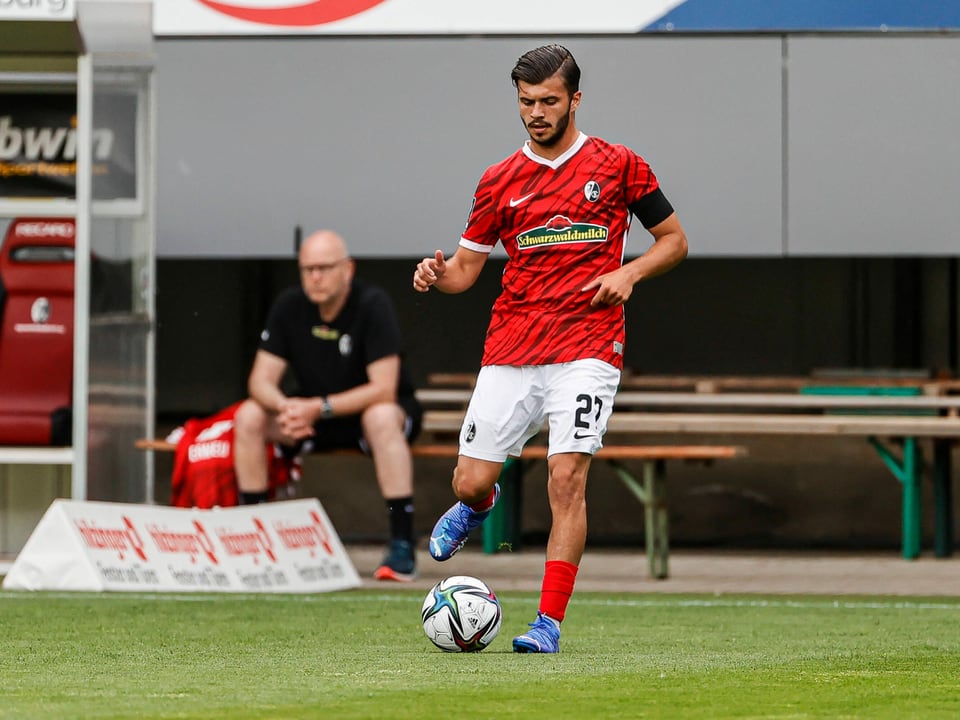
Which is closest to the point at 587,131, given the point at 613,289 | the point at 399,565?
the point at 399,565

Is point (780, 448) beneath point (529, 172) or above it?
beneath

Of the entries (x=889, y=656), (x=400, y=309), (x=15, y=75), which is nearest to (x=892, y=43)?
(x=400, y=309)

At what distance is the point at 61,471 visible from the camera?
945 cm

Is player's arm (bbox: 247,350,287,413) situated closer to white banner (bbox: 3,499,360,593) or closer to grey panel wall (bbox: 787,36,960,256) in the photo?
white banner (bbox: 3,499,360,593)

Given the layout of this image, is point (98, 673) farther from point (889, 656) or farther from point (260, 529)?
point (260, 529)

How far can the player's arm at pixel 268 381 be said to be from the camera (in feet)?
27.7

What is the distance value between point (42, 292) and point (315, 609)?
3075 mm

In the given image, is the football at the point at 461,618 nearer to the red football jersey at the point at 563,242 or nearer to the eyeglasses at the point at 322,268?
the red football jersey at the point at 563,242

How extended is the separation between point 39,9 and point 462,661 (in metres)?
4.20

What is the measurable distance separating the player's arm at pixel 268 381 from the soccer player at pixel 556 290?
2.81 metres

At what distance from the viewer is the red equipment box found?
932 cm

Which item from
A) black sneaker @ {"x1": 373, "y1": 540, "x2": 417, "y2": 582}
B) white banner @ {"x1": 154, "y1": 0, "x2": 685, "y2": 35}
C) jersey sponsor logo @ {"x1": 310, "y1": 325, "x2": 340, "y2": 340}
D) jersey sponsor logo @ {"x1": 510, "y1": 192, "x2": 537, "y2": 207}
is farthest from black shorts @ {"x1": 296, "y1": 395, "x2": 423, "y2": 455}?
jersey sponsor logo @ {"x1": 510, "y1": 192, "x2": 537, "y2": 207}

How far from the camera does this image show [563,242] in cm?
555

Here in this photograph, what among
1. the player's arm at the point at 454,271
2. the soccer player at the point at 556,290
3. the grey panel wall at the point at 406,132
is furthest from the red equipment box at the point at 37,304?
the soccer player at the point at 556,290
